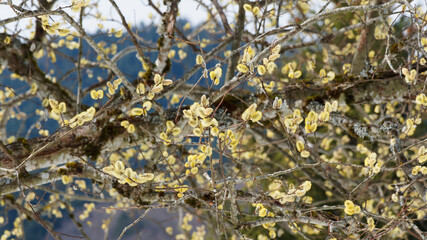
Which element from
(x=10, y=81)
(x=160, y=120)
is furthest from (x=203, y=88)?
(x=10, y=81)

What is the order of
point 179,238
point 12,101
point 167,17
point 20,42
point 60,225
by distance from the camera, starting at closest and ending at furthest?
1. point 167,17
2. point 20,42
3. point 12,101
4. point 179,238
5. point 60,225

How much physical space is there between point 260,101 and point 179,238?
403cm

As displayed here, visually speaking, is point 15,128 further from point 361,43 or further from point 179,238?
point 361,43

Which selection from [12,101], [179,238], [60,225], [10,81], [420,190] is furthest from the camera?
[60,225]

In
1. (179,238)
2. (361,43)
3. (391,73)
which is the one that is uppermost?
(361,43)

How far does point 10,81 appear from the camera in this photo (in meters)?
4.29

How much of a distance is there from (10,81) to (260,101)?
4.03m

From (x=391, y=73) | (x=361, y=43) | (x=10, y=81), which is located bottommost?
(x=391, y=73)

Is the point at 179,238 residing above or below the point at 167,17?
below

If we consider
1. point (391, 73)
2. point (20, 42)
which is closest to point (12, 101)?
point (20, 42)

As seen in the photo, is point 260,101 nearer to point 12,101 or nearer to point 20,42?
point 20,42

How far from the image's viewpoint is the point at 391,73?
1.96 metres

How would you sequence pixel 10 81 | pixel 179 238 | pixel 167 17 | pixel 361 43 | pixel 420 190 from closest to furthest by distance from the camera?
pixel 420 190, pixel 167 17, pixel 361 43, pixel 10 81, pixel 179 238

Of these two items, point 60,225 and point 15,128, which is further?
point 15,128
